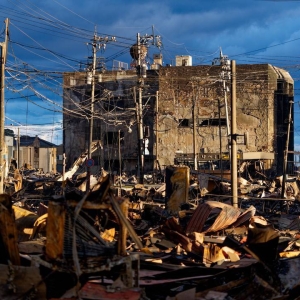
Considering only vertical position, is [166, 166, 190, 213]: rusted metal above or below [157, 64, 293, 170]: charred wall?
below

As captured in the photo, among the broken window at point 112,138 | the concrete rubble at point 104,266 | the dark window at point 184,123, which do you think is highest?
the dark window at point 184,123

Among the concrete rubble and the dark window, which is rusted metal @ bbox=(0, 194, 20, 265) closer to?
the concrete rubble

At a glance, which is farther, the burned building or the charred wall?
the charred wall

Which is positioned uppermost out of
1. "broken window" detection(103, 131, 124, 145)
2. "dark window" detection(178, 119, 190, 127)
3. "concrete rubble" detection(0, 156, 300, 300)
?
"dark window" detection(178, 119, 190, 127)

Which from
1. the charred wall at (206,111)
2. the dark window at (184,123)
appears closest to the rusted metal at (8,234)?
the charred wall at (206,111)

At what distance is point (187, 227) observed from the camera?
14.6m

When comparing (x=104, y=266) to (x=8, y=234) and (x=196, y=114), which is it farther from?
(x=196, y=114)

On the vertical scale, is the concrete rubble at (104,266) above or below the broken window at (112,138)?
below

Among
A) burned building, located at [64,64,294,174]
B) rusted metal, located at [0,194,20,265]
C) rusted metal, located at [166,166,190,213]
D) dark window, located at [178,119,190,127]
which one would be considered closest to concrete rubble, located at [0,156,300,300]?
rusted metal, located at [0,194,20,265]

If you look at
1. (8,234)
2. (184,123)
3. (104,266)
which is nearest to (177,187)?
(8,234)

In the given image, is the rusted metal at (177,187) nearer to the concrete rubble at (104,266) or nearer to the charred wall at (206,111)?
the concrete rubble at (104,266)

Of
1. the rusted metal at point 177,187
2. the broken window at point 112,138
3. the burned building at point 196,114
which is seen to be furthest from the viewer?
the broken window at point 112,138

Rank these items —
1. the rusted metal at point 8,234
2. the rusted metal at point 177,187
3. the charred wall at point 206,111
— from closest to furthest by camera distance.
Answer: the rusted metal at point 8,234
the rusted metal at point 177,187
the charred wall at point 206,111

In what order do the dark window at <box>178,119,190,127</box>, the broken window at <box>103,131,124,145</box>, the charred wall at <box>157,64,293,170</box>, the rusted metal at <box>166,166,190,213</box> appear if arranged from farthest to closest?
1. the broken window at <box>103,131,124,145</box>
2. the dark window at <box>178,119,190,127</box>
3. the charred wall at <box>157,64,293,170</box>
4. the rusted metal at <box>166,166,190,213</box>
